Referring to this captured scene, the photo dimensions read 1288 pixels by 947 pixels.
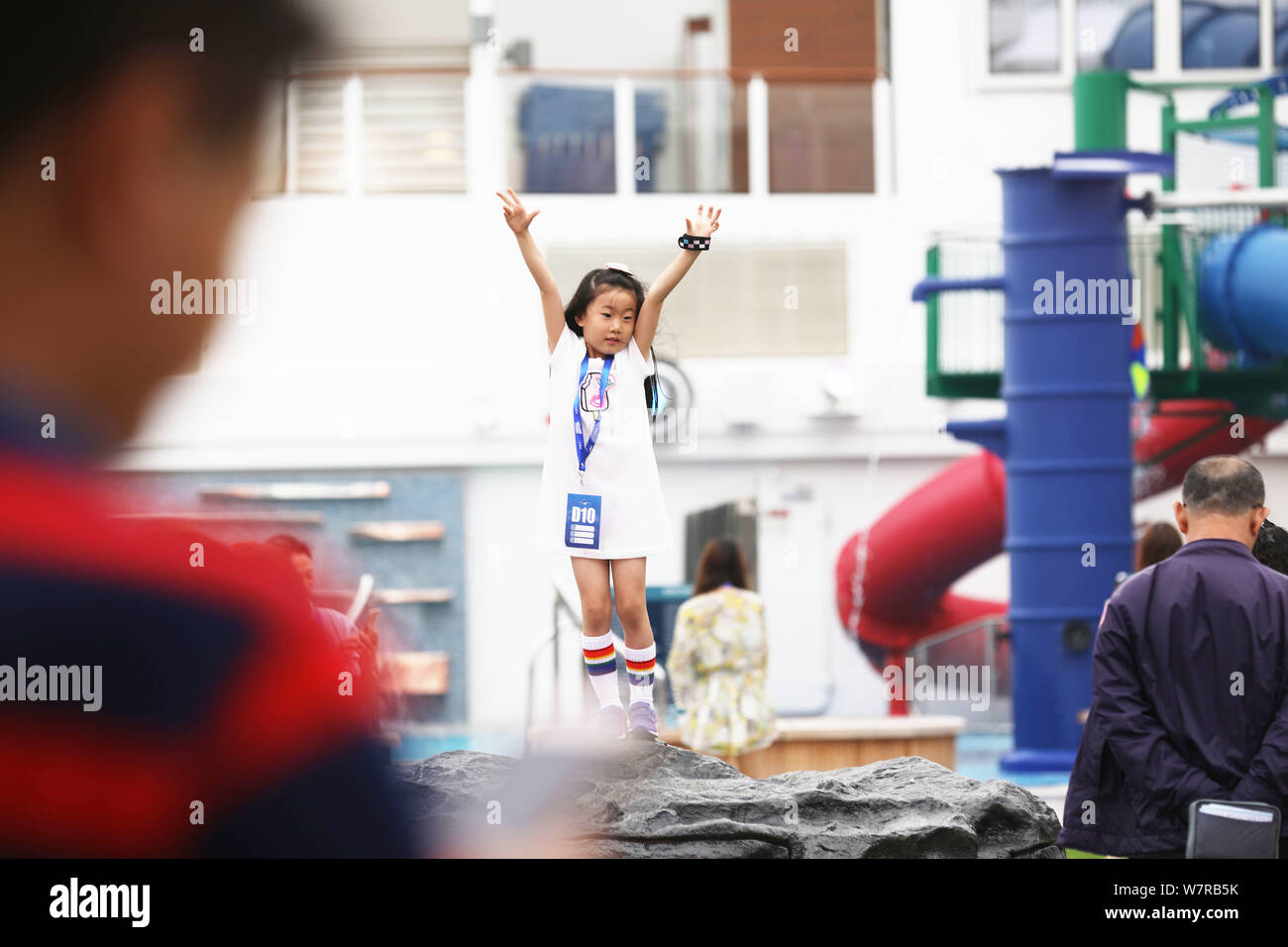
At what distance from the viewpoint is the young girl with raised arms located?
3691 mm

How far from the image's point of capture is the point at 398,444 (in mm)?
17578

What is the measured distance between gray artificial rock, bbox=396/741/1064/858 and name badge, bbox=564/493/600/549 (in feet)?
1.75

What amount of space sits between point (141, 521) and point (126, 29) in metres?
0.41

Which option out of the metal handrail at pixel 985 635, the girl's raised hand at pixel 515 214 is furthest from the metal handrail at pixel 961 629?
the girl's raised hand at pixel 515 214

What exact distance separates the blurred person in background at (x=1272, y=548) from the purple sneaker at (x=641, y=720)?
5.34 ft

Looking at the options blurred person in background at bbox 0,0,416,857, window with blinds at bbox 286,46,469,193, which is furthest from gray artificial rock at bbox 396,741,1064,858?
window with blinds at bbox 286,46,469,193

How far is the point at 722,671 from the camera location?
23.7 ft

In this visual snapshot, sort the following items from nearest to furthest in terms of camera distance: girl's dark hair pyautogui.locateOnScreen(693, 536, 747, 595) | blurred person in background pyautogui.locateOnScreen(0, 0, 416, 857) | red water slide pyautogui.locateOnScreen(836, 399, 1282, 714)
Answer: blurred person in background pyautogui.locateOnScreen(0, 0, 416, 857)
girl's dark hair pyautogui.locateOnScreen(693, 536, 747, 595)
red water slide pyautogui.locateOnScreen(836, 399, 1282, 714)

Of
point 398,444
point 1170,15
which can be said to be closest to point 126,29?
point 398,444

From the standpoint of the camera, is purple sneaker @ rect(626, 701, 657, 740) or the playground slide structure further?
the playground slide structure

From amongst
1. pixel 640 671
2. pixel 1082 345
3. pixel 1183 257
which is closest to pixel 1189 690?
pixel 640 671

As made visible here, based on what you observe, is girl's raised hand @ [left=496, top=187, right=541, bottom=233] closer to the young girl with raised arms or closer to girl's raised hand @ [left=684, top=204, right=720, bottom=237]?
the young girl with raised arms

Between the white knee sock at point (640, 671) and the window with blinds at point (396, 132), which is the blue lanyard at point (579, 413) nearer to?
the white knee sock at point (640, 671)
